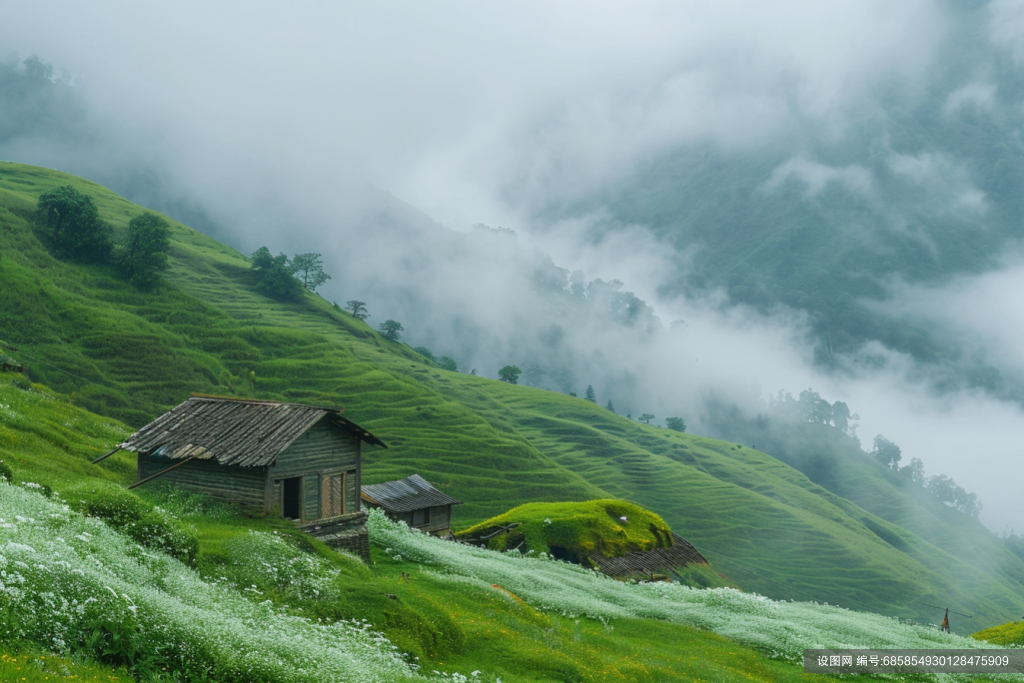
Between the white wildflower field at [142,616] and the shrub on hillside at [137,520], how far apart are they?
129 centimetres

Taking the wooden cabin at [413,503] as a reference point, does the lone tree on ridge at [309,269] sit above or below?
above

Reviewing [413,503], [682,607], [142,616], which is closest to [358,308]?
[413,503]

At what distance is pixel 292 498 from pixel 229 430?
4.46 metres

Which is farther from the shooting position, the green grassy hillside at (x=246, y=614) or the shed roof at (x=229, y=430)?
the shed roof at (x=229, y=430)

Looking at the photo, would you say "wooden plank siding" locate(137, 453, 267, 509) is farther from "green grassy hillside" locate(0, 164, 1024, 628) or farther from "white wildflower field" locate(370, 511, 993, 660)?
"green grassy hillside" locate(0, 164, 1024, 628)

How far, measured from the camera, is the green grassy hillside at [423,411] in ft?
299

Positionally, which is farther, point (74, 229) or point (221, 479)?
point (74, 229)

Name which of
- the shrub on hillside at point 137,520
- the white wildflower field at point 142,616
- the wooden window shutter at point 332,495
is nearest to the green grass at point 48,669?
the white wildflower field at point 142,616

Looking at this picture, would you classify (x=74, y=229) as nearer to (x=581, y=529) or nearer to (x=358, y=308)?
(x=358, y=308)

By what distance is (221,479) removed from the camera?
34.6 metres

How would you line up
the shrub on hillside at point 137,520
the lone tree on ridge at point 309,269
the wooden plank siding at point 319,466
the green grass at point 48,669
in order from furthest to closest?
the lone tree on ridge at point 309,269
the wooden plank siding at point 319,466
the shrub on hillside at point 137,520
the green grass at point 48,669

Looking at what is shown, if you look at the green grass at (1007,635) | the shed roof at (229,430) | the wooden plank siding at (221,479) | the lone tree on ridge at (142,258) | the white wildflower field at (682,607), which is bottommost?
the green grass at (1007,635)

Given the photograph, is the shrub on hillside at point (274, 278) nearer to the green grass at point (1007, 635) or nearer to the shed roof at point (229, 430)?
the shed roof at point (229, 430)

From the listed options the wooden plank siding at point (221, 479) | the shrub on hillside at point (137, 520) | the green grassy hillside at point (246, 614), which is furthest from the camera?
the wooden plank siding at point (221, 479)
